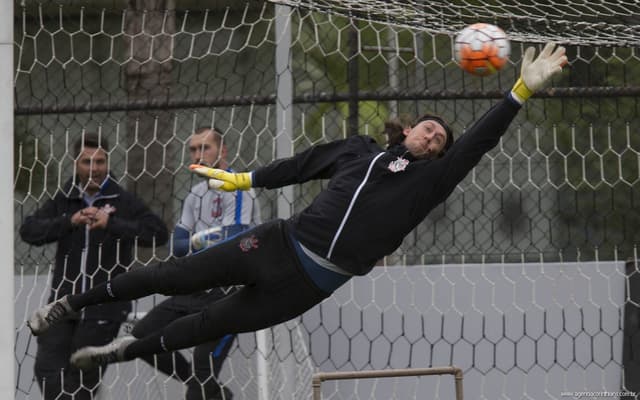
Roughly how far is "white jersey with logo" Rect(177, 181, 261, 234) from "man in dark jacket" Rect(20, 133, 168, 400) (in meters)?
0.17

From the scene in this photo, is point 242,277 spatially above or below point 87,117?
below

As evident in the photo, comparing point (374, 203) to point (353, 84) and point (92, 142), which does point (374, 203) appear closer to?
point (353, 84)

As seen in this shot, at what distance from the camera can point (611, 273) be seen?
6.81 meters

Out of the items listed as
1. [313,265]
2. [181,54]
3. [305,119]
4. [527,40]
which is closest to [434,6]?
[527,40]

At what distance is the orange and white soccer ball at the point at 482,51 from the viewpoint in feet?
17.6

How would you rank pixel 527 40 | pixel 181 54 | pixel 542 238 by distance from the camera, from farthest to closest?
pixel 181 54 < pixel 542 238 < pixel 527 40

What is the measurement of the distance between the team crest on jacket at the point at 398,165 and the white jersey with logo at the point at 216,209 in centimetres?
122

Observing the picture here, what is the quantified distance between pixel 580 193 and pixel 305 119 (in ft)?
5.26

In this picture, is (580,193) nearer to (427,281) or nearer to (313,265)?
(427,281)

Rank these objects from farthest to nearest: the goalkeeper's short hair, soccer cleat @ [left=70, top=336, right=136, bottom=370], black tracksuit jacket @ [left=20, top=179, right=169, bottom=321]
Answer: the goalkeeper's short hair → black tracksuit jacket @ [left=20, top=179, right=169, bottom=321] → soccer cleat @ [left=70, top=336, right=136, bottom=370]

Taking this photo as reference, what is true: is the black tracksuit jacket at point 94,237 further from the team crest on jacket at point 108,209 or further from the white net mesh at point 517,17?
the white net mesh at point 517,17

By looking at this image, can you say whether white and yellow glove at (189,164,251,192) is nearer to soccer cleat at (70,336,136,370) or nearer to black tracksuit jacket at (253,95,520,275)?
black tracksuit jacket at (253,95,520,275)

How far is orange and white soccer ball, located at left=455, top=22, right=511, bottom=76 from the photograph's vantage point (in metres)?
5.36

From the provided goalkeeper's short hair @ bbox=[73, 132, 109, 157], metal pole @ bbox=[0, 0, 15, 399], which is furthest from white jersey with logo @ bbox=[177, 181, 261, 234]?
metal pole @ bbox=[0, 0, 15, 399]
